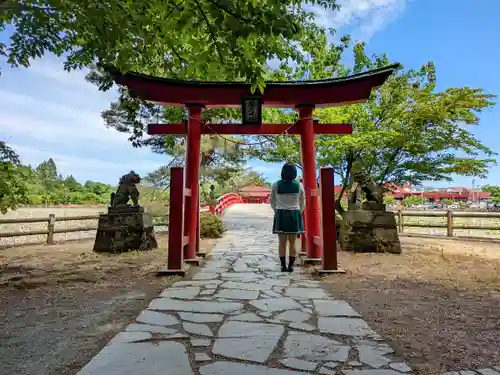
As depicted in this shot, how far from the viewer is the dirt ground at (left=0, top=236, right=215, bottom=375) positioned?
2406 millimetres

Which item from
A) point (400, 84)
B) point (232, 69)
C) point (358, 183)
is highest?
point (400, 84)

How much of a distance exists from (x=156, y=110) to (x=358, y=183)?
6731 millimetres

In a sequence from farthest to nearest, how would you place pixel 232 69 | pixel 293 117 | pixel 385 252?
pixel 293 117
pixel 385 252
pixel 232 69

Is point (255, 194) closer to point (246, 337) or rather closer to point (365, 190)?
point (365, 190)

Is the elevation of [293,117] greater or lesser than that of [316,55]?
lesser

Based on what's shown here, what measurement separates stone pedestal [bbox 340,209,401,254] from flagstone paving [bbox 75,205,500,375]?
10.5 ft

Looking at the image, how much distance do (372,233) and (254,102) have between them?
12.2ft

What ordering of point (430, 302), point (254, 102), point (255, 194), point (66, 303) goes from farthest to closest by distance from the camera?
point (255, 194) → point (254, 102) → point (430, 302) → point (66, 303)

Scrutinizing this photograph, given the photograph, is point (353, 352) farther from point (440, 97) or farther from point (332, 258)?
point (440, 97)

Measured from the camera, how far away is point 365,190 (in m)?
7.80

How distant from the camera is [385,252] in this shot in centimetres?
740

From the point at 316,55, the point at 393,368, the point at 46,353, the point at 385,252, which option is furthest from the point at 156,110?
the point at 393,368

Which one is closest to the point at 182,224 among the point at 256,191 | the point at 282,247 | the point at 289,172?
the point at 282,247

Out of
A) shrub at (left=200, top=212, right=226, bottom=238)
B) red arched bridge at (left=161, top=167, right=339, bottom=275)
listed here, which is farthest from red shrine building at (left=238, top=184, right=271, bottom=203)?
red arched bridge at (left=161, top=167, right=339, bottom=275)
